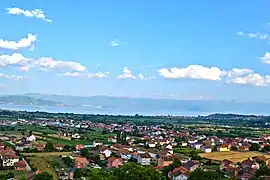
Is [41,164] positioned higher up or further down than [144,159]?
further down

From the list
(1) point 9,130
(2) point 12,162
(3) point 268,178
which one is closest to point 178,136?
(1) point 9,130

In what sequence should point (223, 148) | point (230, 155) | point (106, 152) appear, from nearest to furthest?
point (106, 152), point (230, 155), point (223, 148)

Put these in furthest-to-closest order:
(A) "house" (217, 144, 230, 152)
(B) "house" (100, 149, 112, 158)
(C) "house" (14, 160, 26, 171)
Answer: (A) "house" (217, 144, 230, 152)
(B) "house" (100, 149, 112, 158)
(C) "house" (14, 160, 26, 171)

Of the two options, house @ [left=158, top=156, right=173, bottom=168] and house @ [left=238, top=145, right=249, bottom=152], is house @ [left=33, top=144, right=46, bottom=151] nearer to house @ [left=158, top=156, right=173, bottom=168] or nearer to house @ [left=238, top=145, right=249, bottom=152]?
house @ [left=158, top=156, right=173, bottom=168]

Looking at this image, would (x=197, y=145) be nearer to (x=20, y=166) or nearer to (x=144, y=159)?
(x=144, y=159)

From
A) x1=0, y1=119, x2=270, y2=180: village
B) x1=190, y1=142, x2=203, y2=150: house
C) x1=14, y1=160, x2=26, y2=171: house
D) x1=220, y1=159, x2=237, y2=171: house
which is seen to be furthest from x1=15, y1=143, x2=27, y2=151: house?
x1=220, y1=159, x2=237, y2=171: house

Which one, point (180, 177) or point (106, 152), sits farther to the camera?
point (106, 152)

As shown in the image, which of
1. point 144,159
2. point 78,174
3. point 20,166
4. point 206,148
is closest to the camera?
point 78,174

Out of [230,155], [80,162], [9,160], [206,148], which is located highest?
[206,148]

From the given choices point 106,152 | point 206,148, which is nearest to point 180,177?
point 106,152

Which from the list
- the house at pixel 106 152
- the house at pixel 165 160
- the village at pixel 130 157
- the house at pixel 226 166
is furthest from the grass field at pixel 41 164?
the house at pixel 226 166
